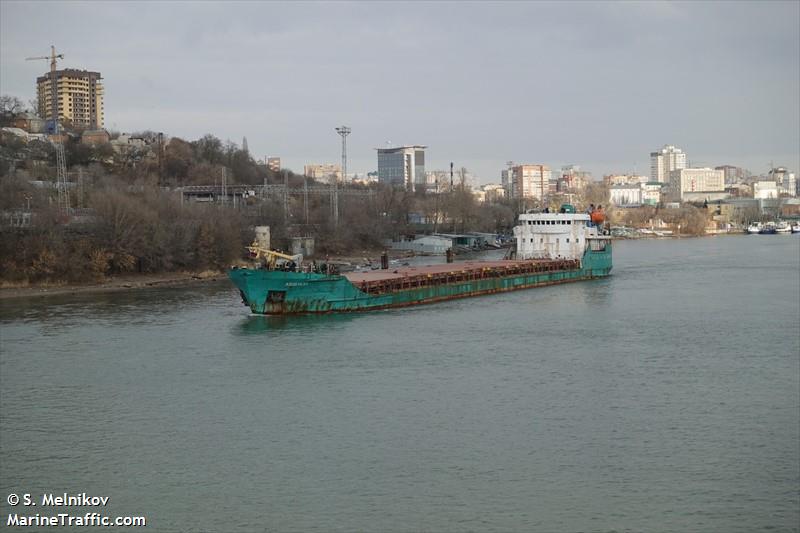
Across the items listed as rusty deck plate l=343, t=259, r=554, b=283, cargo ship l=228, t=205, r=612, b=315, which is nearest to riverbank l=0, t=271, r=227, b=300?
cargo ship l=228, t=205, r=612, b=315

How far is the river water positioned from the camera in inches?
473

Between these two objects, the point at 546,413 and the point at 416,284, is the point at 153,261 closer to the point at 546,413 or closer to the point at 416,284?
the point at 416,284

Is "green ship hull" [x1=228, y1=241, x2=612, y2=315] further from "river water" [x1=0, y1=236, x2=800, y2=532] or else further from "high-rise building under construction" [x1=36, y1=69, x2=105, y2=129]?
"high-rise building under construction" [x1=36, y1=69, x2=105, y2=129]

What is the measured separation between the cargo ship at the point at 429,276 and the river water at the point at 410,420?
945 millimetres

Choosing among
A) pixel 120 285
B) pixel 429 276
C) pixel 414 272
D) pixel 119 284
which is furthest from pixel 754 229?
pixel 120 285

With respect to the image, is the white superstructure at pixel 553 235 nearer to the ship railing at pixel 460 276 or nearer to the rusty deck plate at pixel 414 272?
the ship railing at pixel 460 276

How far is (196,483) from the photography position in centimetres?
1280

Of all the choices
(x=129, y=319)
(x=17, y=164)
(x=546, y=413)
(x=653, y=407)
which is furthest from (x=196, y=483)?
(x=17, y=164)

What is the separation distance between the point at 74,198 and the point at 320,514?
142 feet

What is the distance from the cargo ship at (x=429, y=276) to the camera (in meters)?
27.0

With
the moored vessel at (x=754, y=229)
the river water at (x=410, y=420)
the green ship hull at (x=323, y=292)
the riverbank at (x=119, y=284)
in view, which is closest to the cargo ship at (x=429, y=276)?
the green ship hull at (x=323, y=292)

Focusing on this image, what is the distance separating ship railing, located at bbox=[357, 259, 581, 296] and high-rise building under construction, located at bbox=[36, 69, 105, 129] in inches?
3260

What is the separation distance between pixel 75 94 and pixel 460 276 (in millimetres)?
89688

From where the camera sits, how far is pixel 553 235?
41.7 metres
